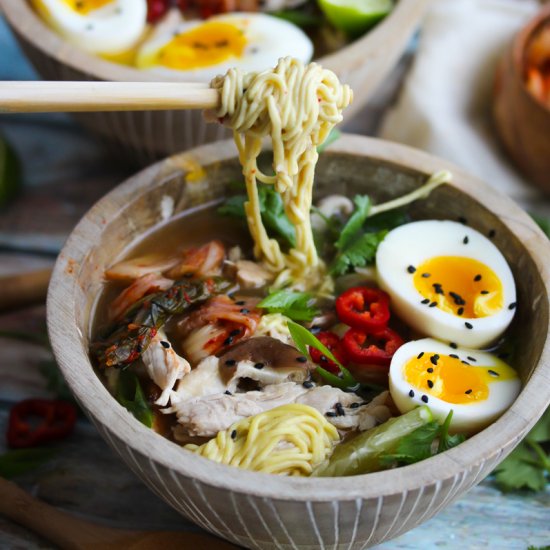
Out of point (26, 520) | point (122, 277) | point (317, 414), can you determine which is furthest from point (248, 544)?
point (122, 277)

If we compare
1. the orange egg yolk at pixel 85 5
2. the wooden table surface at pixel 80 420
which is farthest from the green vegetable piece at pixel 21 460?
the orange egg yolk at pixel 85 5

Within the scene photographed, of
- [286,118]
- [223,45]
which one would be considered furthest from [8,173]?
[286,118]

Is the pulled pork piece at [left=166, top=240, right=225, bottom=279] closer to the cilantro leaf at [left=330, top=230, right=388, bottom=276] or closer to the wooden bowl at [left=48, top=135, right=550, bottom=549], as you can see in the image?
the wooden bowl at [left=48, top=135, right=550, bottom=549]

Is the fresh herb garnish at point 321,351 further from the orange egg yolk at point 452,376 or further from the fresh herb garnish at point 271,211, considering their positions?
the fresh herb garnish at point 271,211

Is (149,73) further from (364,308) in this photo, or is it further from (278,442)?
(278,442)

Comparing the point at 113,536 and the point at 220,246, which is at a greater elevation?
the point at 220,246

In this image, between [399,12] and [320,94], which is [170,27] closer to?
[399,12]

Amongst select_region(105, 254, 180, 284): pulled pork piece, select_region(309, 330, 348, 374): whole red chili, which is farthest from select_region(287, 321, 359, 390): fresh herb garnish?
select_region(105, 254, 180, 284): pulled pork piece
